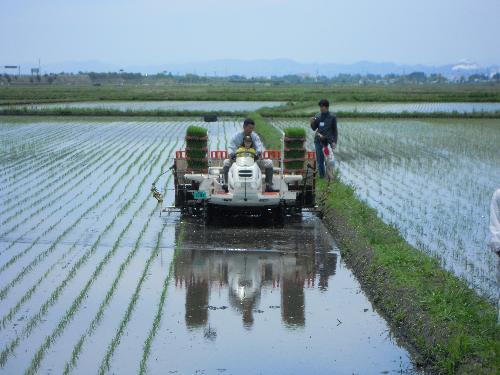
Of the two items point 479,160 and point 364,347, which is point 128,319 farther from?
point 479,160

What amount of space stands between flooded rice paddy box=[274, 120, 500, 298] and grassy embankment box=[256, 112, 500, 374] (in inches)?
21.6

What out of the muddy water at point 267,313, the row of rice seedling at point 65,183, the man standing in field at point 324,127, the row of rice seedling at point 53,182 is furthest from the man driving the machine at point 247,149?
the row of rice seedling at point 53,182

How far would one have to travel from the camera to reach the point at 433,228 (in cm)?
1009

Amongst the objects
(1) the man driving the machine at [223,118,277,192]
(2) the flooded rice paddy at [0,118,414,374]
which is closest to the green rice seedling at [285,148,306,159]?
(2) the flooded rice paddy at [0,118,414,374]

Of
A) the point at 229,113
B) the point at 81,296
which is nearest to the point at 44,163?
the point at 81,296

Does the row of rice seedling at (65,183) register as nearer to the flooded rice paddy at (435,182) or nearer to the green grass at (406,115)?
the flooded rice paddy at (435,182)

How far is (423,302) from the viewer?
6.01m

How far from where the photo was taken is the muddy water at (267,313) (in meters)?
5.53

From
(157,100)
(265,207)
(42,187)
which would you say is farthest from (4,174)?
(157,100)

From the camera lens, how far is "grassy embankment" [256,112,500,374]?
16.4 feet

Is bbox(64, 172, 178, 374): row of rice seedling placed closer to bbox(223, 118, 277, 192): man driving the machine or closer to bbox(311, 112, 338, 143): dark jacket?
bbox(223, 118, 277, 192): man driving the machine

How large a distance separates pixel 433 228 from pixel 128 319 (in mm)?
4780

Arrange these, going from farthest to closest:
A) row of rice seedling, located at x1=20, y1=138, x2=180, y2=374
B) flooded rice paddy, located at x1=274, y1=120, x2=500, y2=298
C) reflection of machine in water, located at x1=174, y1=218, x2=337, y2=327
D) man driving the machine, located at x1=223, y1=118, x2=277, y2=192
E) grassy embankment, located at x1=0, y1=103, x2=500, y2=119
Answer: grassy embankment, located at x1=0, y1=103, x2=500, y2=119
man driving the machine, located at x1=223, y1=118, x2=277, y2=192
flooded rice paddy, located at x1=274, y1=120, x2=500, y2=298
reflection of machine in water, located at x1=174, y1=218, x2=337, y2=327
row of rice seedling, located at x1=20, y1=138, x2=180, y2=374

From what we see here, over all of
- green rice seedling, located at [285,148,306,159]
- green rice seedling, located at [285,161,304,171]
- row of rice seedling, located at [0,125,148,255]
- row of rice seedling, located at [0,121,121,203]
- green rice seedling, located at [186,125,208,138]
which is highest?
green rice seedling, located at [186,125,208,138]
